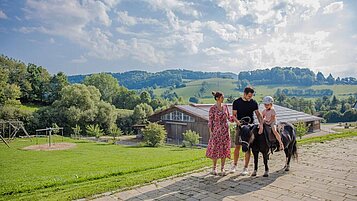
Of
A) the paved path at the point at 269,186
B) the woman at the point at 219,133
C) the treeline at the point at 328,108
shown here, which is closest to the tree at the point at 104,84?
the treeline at the point at 328,108

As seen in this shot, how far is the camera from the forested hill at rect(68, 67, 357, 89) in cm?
14025

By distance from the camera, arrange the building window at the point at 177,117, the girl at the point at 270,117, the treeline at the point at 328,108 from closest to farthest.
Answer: the girl at the point at 270,117
the building window at the point at 177,117
the treeline at the point at 328,108

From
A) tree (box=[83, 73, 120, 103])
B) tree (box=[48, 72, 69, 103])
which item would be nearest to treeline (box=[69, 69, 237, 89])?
tree (box=[83, 73, 120, 103])

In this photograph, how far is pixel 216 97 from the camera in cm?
537

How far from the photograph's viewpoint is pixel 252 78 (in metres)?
160

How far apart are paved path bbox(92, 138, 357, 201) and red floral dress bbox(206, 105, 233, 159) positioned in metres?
0.48

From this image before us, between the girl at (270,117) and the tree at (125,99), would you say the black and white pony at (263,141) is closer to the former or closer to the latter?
the girl at (270,117)

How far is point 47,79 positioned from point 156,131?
36894mm

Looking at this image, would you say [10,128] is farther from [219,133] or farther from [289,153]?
[289,153]

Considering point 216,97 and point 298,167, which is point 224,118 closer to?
point 216,97

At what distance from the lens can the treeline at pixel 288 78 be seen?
13788 cm

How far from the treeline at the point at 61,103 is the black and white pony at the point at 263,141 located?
28.4 metres

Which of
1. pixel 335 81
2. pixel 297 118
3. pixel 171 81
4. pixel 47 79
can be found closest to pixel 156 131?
pixel 297 118

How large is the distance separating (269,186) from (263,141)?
930mm
